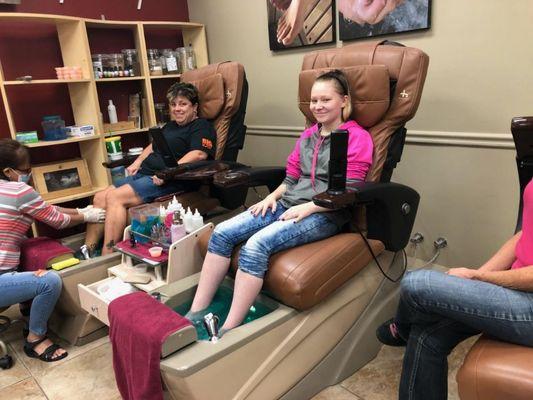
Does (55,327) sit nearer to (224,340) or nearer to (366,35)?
(224,340)

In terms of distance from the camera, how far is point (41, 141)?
110 inches

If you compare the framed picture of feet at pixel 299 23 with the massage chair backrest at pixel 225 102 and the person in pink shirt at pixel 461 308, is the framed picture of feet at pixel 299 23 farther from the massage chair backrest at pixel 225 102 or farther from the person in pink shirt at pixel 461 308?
the person in pink shirt at pixel 461 308

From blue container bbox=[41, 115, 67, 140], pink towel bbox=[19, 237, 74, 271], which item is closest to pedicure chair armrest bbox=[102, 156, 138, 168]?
blue container bbox=[41, 115, 67, 140]

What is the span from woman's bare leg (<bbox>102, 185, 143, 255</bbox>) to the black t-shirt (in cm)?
27

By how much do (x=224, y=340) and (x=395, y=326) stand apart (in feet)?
1.93

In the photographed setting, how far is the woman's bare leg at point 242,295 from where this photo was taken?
1575 mm

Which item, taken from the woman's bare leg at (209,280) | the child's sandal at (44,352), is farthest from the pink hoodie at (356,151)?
the child's sandal at (44,352)

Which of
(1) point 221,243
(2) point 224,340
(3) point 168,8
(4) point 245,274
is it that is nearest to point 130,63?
(3) point 168,8

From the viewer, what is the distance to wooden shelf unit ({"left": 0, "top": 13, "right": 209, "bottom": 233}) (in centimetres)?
271

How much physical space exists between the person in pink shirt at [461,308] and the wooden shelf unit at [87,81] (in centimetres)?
229

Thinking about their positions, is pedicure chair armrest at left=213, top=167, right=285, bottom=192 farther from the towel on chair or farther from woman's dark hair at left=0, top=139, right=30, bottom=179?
woman's dark hair at left=0, top=139, right=30, bottom=179

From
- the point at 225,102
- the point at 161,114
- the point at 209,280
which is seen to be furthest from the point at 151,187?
the point at 161,114

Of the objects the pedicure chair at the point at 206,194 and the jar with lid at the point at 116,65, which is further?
the jar with lid at the point at 116,65

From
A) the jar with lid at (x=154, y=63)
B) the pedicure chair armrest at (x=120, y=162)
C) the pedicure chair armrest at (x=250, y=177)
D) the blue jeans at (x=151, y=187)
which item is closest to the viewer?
the pedicure chair armrest at (x=250, y=177)
